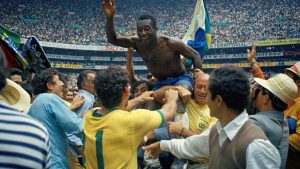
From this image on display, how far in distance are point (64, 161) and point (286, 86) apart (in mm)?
2106

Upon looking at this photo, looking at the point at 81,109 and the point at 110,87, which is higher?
the point at 110,87

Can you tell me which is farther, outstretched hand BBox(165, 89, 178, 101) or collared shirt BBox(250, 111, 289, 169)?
outstretched hand BBox(165, 89, 178, 101)

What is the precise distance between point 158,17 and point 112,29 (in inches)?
1339

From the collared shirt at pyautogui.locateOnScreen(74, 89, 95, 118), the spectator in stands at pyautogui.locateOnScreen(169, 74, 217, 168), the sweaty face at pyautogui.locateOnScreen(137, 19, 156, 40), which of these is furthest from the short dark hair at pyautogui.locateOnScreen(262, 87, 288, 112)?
the collared shirt at pyautogui.locateOnScreen(74, 89, 95, 118)

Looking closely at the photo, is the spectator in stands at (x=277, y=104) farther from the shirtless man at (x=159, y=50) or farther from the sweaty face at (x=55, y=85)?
the sweaty face at (x=55, y=85)

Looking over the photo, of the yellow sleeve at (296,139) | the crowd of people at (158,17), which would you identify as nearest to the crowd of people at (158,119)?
the yellow sleeve at (296,139)

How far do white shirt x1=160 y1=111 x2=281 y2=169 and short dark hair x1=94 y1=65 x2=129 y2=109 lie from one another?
0.46 m

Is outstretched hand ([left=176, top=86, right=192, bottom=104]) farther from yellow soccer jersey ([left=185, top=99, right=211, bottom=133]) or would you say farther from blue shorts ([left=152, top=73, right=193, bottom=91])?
blue shorts ([left=152, top=73, right=193, bottom=91])

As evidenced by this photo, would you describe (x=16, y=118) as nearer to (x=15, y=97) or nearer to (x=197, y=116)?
(x=15, y=97)

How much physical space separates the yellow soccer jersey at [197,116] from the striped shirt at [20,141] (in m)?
2.08

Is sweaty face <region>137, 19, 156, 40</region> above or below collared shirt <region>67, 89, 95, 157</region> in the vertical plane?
above

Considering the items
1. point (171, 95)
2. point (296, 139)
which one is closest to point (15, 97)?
point (171, 95)

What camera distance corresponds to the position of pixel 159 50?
378 centimetres

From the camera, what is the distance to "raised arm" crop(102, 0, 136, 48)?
3.51m
